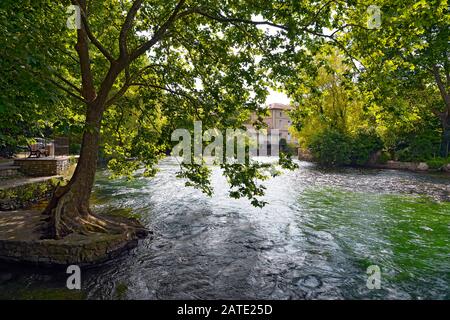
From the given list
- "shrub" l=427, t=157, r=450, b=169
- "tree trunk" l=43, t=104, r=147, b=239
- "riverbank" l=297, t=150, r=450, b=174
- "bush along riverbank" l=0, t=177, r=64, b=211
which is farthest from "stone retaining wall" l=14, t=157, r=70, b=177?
"shrub" l=427, t=157, r=450, b=169

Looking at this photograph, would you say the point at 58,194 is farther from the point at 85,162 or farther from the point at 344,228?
the point at 344,228

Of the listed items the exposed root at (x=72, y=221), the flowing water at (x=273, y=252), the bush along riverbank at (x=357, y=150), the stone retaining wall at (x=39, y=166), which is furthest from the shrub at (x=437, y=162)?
the stone retaining wall at (x=39, y=166)

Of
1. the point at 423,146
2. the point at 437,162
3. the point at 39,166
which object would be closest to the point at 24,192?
the point at 39,166

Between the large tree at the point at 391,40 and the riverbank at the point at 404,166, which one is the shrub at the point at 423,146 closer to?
the riverbank at the point at 404,166

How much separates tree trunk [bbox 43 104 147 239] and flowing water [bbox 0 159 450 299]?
1368 mm

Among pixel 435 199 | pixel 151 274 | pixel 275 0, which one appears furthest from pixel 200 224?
pixel 435 199

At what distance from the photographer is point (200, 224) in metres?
12.8

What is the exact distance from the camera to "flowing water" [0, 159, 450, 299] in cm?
729

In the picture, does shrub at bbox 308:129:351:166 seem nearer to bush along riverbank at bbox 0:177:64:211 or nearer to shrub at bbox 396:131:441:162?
shrub at bbox 396:131:441:162

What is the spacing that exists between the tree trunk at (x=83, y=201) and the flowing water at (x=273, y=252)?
137cm

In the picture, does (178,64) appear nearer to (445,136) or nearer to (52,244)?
(52,244)

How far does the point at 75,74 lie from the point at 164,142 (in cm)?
514

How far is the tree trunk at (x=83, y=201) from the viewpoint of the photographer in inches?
363

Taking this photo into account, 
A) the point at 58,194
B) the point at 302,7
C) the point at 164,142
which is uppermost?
the point at 302,7
